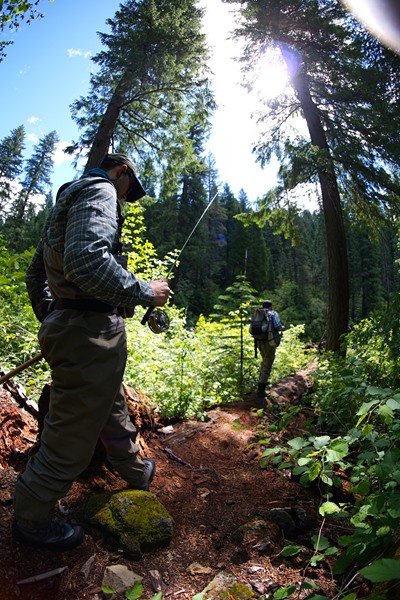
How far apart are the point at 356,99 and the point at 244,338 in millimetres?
5993

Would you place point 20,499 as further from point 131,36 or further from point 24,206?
point 24,206

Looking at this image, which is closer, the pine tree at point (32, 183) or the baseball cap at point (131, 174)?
the baseball cap at point (131, 174)

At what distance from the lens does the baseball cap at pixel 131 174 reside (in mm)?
2475

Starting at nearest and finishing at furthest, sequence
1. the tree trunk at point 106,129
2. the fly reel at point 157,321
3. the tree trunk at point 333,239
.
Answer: the fly reel at point 157,321 < the tree trunk at point 106,129 < the tree trunk at point 333,239

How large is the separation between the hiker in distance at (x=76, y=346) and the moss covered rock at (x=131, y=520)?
0.62 feet

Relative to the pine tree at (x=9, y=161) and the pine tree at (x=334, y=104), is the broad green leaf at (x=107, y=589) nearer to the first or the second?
the pine tree at (x=334, y=104)

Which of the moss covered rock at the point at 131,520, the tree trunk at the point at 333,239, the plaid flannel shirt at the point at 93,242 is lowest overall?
the moss covered rock at the point at 131,520

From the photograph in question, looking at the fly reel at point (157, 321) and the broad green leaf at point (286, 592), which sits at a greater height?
the fly reel at point (157, 321)

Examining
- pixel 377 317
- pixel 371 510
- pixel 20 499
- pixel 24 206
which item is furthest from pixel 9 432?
pixel 24 206

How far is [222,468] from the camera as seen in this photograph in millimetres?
3447

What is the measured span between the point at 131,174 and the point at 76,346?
129 centimetres

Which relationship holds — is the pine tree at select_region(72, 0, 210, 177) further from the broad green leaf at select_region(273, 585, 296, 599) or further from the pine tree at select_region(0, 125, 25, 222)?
the pine tree at select_region(0, 125, 25, 222)

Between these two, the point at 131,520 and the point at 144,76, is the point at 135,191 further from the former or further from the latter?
the point at 144,76


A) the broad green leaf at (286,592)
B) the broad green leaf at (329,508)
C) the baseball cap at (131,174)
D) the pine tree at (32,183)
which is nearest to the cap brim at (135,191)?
the baseball cap at (131,174)
